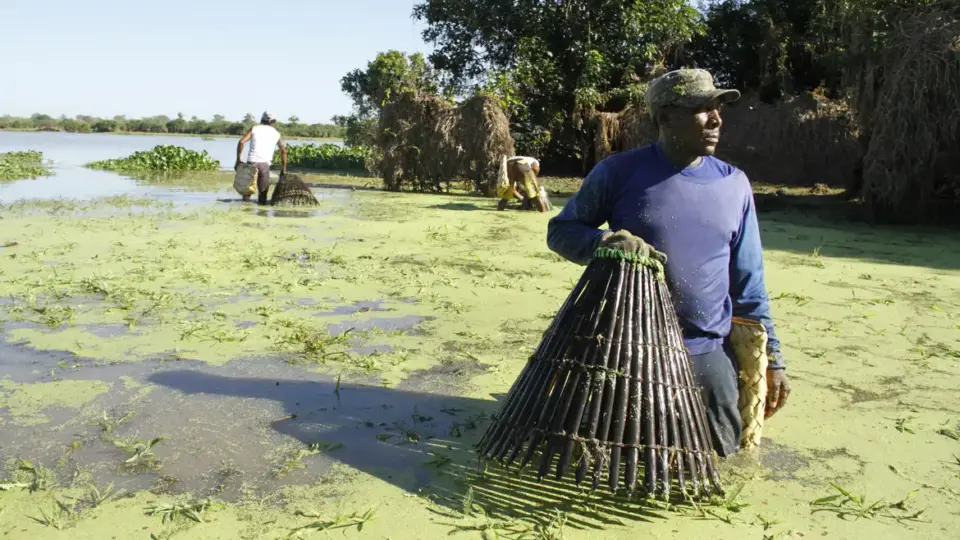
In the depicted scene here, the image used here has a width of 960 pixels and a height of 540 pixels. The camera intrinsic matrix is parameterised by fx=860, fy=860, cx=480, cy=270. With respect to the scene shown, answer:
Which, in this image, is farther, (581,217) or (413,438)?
(413,438)

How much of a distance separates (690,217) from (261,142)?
36.4 feet

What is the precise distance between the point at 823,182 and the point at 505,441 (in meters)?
14.9

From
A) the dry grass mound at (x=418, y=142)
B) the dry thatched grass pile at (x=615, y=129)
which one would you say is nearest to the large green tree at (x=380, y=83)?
the dry grass mound at (x=418, y=142)

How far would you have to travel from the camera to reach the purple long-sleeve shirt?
10.4 feet

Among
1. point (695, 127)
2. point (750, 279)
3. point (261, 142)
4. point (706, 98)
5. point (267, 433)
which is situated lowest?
point (267, 433)

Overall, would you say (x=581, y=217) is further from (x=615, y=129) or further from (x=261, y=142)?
(x=615, y=129)

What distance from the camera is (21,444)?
3.49 metres

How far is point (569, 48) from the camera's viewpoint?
19.7 m

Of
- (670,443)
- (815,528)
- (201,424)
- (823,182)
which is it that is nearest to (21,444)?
(201,424)

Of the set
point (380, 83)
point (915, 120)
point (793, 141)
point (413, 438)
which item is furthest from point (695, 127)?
point (380, 83)

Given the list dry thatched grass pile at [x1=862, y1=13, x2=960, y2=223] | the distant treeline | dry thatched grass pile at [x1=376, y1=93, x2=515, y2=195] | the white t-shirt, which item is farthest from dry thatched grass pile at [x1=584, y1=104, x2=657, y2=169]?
the distant treeline

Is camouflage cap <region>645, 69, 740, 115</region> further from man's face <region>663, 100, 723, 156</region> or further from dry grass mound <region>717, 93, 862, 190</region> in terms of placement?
dry grass mound <region>717, 93, 862, 190</region>

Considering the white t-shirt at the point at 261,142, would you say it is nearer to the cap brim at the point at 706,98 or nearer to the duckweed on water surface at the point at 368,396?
the duckweed on water surface at the point at 368,396

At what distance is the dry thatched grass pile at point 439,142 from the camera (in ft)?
53.7
